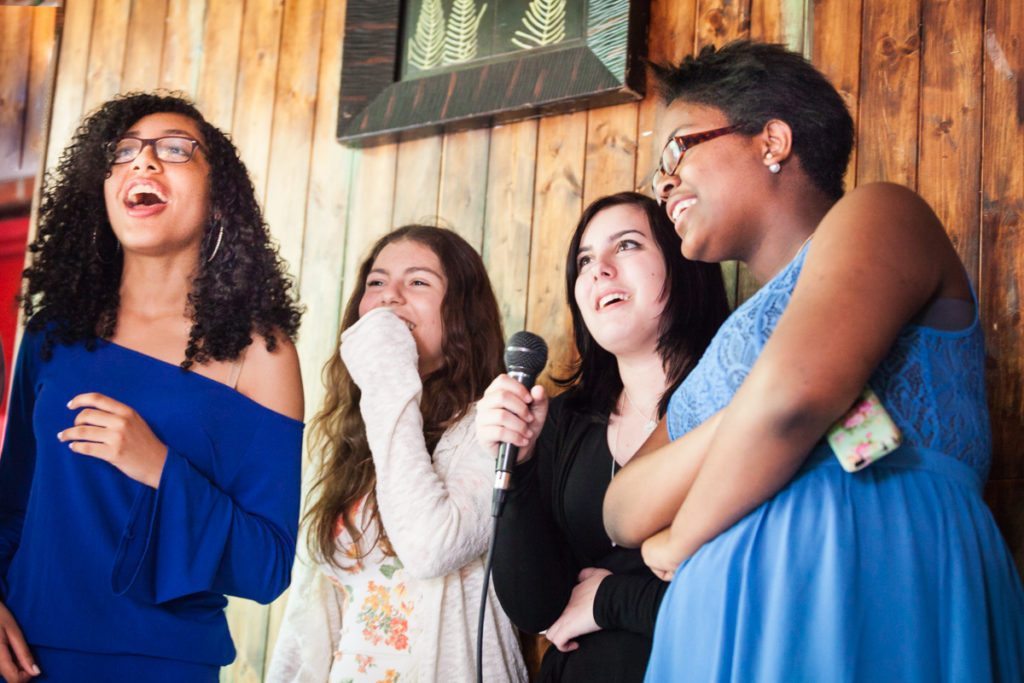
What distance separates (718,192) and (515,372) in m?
0.37

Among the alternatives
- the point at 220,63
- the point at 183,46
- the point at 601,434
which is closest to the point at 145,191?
the point at 601,434

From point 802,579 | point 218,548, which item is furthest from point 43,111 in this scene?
point 802,579

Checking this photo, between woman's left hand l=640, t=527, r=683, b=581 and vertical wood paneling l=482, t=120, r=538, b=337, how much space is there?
1.01m

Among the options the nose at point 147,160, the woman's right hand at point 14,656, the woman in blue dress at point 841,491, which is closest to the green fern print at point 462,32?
the nose at point 147,160

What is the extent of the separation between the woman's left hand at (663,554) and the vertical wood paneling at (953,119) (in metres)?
0.77

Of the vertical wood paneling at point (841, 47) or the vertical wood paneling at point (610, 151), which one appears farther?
the vertical wood paneling at point (610, 151)

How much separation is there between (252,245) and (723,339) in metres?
0.94

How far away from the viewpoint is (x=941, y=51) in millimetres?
1949

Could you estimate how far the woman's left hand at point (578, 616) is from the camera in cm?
179

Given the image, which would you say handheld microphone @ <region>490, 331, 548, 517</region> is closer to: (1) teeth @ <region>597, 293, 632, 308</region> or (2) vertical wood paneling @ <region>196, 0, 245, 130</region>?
(1) teeth @ <region>597, 293, 632, 308</region>

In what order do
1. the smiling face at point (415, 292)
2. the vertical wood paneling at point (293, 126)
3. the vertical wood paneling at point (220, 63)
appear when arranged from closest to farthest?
1. the smiling face at point (415, 292)
2. the vertical wood paneling at point (293, 126)
3. the vertical wood paneling at point (220, 63)

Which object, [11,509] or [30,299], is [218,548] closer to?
[11,509]

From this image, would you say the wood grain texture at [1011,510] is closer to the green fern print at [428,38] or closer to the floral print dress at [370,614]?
the floral print dress at [370,614]

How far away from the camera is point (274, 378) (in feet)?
6.31
